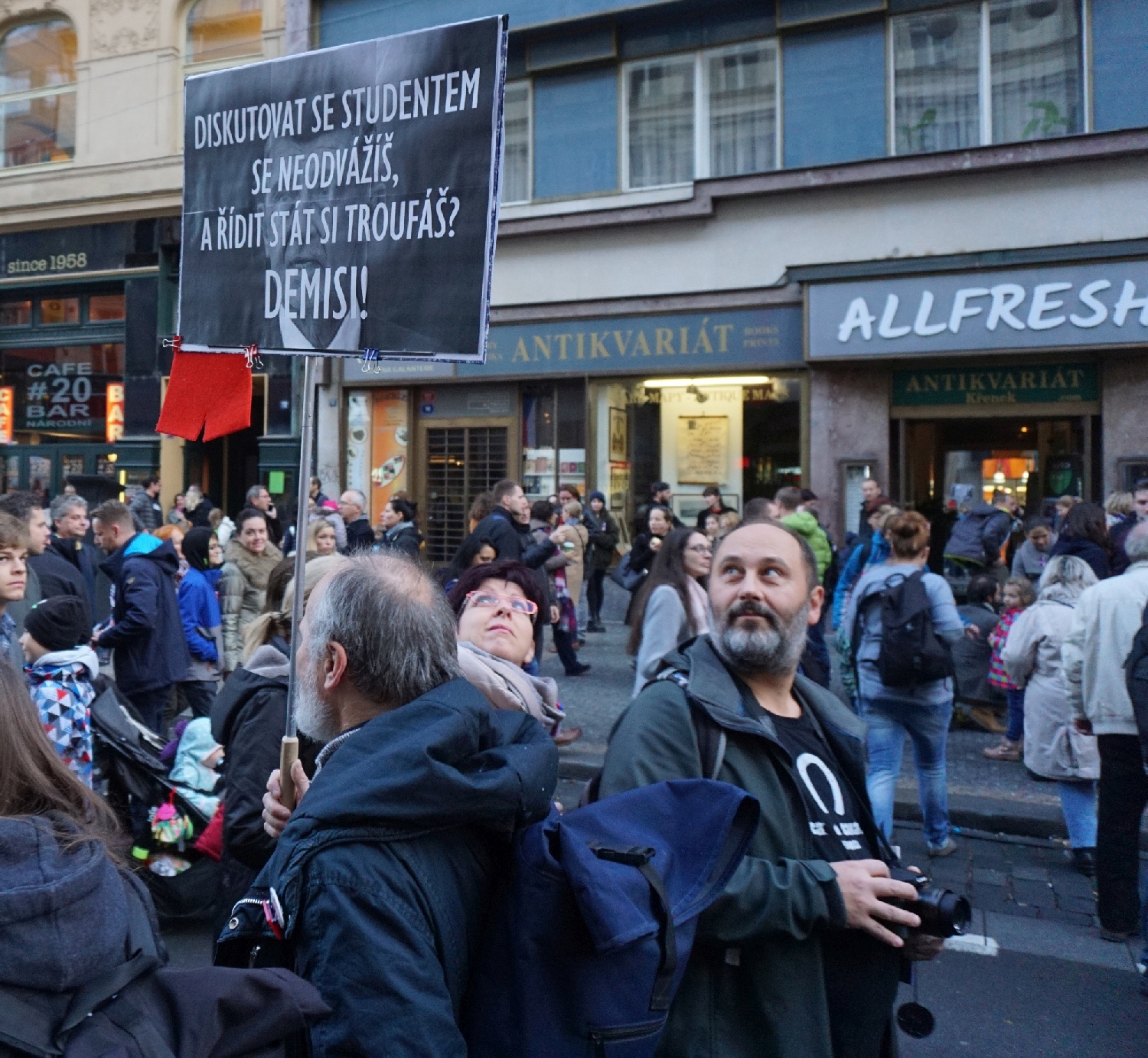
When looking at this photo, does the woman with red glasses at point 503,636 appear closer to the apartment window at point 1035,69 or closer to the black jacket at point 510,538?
the black jacket at point 510,538

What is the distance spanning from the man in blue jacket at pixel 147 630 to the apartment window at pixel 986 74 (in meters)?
11.3

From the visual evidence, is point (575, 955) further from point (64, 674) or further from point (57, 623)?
point (57, 623)

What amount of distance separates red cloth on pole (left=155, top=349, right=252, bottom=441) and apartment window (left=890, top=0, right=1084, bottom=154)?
1245cm

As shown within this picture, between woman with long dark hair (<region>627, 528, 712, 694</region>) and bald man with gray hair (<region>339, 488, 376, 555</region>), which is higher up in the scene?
bald man with gray hair (<region>339, 488, 376, 555</region>)

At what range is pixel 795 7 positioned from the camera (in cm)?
1409

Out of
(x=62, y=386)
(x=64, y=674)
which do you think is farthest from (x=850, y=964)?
(x=62, y=386)

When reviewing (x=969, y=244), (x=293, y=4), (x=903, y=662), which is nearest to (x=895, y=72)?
(x=969, y=244)

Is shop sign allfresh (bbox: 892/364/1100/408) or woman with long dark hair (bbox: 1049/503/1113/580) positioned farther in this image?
shop sign allfresh (bbox: 892/364/1100/408)

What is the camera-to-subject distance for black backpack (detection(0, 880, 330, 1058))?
137cm

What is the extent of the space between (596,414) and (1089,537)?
859 centimetres

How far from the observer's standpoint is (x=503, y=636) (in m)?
3.44

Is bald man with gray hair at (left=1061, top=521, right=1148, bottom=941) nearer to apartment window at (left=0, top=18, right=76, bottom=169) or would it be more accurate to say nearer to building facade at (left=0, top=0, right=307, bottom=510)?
building facade at (left=0, top=0, right=307, bottom=510)

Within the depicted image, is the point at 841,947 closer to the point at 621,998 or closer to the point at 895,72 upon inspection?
the point at 621,998

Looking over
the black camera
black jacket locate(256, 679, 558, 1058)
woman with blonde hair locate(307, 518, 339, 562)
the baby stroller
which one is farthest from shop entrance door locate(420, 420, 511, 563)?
black jacket locate(256, 679, 558, 1058)
